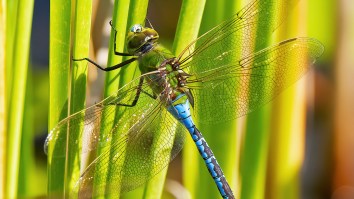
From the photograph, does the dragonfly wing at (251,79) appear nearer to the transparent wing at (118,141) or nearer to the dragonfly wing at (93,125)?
the transparent wing at (118,141)

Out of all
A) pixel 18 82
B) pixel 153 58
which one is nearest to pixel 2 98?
pixel 18 82

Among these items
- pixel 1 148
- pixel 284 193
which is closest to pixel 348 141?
pixel 284 193

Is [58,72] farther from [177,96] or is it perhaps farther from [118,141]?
[177,96]

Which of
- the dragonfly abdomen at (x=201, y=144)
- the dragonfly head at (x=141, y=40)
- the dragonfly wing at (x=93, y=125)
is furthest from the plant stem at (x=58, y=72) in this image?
the dragonfly abdomen at (x=201, y=144)

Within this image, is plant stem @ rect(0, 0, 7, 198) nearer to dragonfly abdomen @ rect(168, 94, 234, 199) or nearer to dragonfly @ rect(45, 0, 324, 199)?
dragonfly @ rect(45, 0, 324, 199)

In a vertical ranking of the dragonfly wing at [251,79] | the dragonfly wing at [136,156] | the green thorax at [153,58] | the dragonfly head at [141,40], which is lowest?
the dragonfly wing at [136,156]

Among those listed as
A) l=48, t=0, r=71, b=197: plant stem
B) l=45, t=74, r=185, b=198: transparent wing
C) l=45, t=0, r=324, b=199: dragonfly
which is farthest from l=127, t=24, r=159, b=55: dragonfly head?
l=48, t=0, r=71, b=197: plant stem

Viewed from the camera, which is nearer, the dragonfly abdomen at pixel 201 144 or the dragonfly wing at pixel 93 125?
the dragonfly wing at pixel 93 125

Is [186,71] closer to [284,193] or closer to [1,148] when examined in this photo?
[284,193]

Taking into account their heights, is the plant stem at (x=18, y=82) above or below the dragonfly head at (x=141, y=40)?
below
